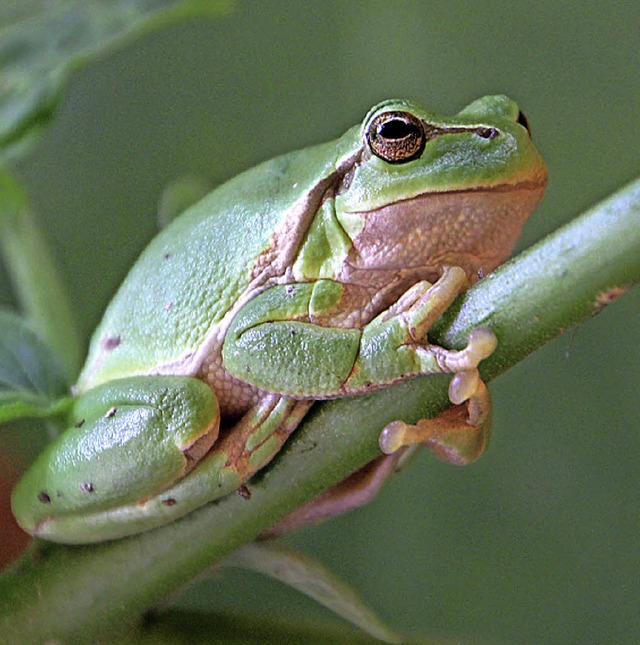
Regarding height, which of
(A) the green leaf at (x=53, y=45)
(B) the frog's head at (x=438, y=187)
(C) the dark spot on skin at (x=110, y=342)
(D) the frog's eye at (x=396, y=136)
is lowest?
(C) the dark spot on skin at (x=110, y=342)

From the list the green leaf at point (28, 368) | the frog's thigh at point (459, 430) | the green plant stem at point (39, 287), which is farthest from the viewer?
the green plant stem at point (39, 287)

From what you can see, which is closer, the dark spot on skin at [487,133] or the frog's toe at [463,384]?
the frog's toe at [463,384]

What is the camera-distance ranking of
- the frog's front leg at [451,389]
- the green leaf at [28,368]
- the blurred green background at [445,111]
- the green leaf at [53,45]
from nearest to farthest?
the frog's front leg at [451,389]
the green leaf at [28,368]
the green leaf at [53,45]
the blurred green background at [445,111]

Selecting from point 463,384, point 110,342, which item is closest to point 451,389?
point 463,384

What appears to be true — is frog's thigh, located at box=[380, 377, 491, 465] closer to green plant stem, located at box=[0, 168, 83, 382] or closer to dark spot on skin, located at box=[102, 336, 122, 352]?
dark spot on skin, located at box=[102, 336, 122, 352]

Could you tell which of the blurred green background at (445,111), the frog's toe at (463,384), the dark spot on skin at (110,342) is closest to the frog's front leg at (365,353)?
the frog's toe at (463,384)

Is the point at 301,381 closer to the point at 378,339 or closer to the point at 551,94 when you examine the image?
the point at 378,339

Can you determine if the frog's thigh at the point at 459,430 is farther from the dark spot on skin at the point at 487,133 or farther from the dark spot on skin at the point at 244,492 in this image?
the dark spot on skin at the point at 487,133

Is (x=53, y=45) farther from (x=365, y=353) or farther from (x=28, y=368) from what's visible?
(x=365, y=353)
